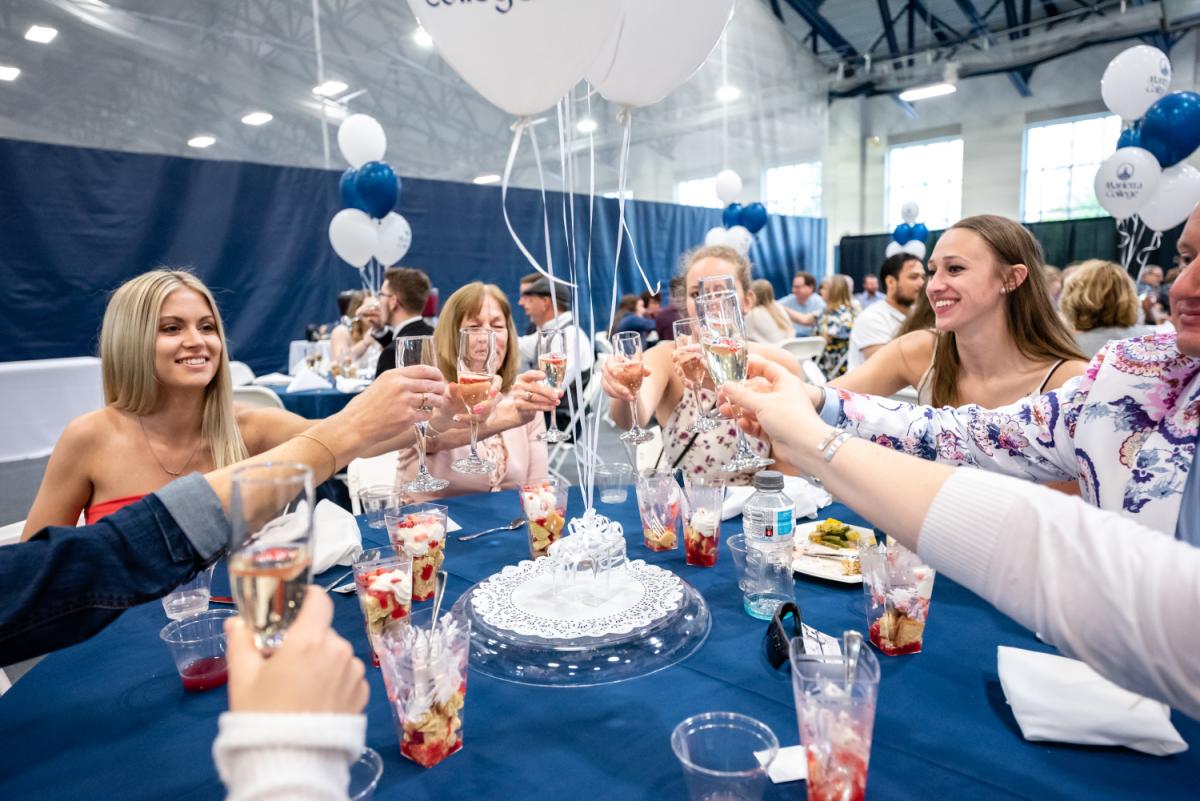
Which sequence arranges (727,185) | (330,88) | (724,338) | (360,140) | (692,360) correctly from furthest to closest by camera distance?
1. (727,185)
2. (330,88)
3. (360,140)
4. (692,360)
5. (724,338)

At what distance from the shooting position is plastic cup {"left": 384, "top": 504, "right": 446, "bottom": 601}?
1.41 meters

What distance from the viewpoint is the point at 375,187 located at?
695cm

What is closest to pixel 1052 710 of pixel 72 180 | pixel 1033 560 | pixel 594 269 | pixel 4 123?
pixel 1033 560

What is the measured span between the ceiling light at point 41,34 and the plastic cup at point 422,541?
27.4 feet

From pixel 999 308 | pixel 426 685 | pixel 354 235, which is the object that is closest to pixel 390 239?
pixel 354 235

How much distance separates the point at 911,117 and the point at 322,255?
12942mm

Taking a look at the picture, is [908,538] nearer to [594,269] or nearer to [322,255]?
[322,255]

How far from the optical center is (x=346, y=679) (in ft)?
2.08

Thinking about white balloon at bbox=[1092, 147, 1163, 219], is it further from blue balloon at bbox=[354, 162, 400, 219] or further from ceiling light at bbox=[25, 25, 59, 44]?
ceiling light at bbox=[25, 25, 59, 44]

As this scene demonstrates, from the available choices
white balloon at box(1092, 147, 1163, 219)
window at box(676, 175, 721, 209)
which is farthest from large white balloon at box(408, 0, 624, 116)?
window at box(676, 175, 721, 209)

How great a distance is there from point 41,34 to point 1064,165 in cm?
1593

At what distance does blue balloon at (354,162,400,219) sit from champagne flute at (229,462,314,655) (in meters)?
6.87

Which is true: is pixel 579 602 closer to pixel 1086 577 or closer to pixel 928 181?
pixel 1086 577

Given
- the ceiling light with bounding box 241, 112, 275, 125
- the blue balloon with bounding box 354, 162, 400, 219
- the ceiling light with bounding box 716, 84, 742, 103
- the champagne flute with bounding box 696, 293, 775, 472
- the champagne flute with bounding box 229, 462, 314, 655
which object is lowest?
the champagne flute with bounding box 229, 462, 314, 655
